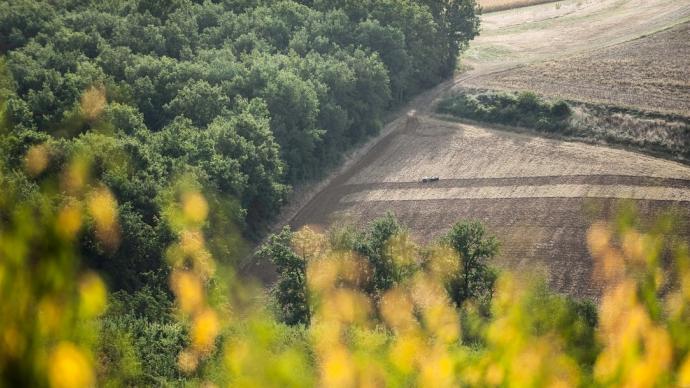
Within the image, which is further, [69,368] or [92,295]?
[92,295]

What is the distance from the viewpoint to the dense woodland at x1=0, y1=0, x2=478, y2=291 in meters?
57.4

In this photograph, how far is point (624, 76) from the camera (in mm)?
79000

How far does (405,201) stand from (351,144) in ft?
57.3

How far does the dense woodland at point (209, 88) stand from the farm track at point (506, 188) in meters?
4.58

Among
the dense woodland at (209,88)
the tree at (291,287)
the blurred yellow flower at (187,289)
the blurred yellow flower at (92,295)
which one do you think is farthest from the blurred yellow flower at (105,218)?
the tree at (291,287)

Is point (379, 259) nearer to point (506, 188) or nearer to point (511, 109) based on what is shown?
point (506, 188)

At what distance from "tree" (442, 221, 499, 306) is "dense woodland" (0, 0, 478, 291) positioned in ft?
66.1

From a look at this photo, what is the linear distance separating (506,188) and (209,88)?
30.4 metres

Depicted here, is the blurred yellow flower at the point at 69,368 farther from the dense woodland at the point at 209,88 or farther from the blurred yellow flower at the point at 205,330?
the dense woodland at the point at 209,88

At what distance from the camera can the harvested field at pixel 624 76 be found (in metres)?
72.6

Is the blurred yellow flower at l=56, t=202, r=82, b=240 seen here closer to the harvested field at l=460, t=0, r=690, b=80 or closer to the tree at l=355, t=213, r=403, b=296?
the tree at l=355, t=213, r=403, b=296

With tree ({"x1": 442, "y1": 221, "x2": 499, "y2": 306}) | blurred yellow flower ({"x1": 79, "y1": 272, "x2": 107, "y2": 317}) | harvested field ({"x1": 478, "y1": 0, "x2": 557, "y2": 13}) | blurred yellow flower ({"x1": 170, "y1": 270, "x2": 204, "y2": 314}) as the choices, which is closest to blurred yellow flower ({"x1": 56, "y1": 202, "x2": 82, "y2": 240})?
blurred yellow flower ({"x1": 79, "y1": 272, "x2": 107, "y2": 317})

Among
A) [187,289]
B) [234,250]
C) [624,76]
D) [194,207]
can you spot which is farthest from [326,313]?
[624,76]

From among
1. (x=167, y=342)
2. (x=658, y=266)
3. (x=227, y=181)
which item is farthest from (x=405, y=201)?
(x=167, y=342)
